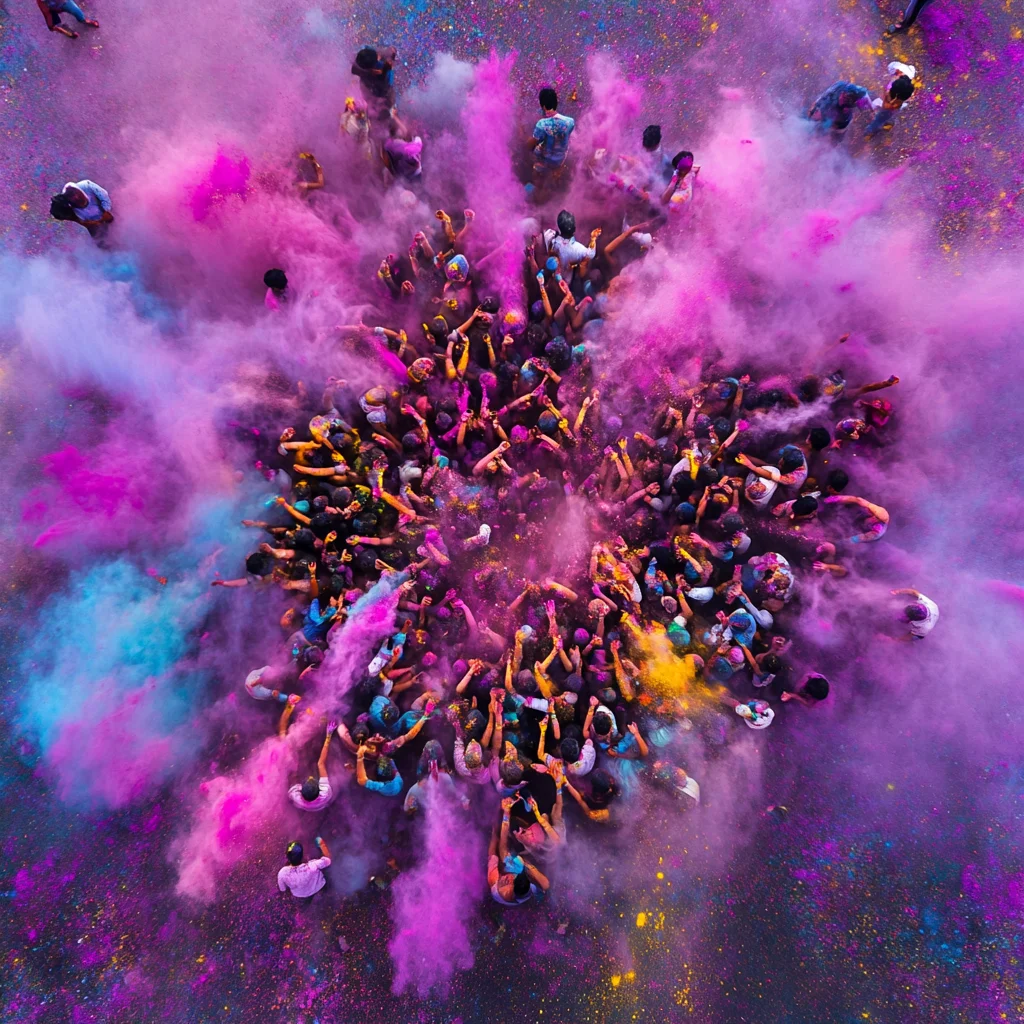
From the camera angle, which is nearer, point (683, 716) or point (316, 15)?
point (683, 716)

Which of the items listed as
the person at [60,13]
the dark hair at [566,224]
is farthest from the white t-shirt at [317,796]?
the person at [60,13]

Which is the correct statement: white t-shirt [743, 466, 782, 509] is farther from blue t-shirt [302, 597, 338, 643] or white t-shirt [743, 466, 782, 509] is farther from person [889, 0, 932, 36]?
person [889, 0, 932, 36]

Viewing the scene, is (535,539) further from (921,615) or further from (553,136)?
(553,136)

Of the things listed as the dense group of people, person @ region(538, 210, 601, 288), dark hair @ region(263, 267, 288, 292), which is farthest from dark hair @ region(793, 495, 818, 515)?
dark hair @ region(263, 267, 288, 292)

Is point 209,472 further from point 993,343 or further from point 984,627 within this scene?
point 993,343

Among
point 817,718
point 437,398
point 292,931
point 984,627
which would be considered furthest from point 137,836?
point 984,627

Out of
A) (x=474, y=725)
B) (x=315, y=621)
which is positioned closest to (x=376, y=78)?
(x=315, y=621)
